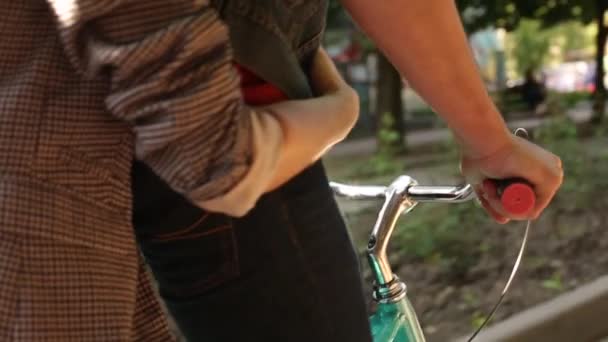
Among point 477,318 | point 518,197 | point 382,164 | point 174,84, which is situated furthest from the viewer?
point 382,164

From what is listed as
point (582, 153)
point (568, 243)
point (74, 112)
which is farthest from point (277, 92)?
point (582, 153)

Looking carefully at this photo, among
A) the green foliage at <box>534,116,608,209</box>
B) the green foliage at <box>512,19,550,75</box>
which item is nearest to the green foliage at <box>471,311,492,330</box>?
the green foliage at <box>534,116,608,209</box>

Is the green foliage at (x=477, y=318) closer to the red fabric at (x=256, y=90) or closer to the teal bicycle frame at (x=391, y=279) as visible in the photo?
the teal bicycle frame at (x=391, y=279)

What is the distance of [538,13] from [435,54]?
325 inches

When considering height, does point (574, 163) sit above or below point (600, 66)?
above

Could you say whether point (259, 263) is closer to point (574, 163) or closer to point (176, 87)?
point (176, 87)

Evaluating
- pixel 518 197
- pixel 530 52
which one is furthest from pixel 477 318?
pixel 530 52

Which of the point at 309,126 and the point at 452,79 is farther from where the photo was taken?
the point at 452,79

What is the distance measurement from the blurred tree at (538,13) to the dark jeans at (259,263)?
6.46 m

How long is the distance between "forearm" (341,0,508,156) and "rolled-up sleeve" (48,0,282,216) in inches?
8.8

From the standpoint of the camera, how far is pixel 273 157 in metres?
0.85

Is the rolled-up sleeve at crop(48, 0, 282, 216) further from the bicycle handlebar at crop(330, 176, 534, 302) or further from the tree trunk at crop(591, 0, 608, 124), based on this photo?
the tree trunk at crop(591, 0, 608, 124)

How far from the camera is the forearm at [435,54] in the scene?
0.95 metres

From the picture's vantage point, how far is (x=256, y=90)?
92 centimetres
